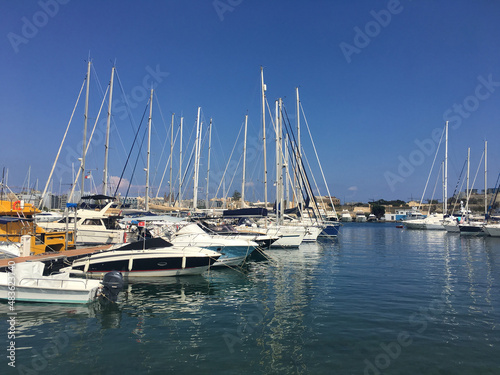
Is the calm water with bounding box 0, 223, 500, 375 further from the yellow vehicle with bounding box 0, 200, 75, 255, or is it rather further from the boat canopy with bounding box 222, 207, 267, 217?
the boat canopy with bounding box 222, 207, 267, 217

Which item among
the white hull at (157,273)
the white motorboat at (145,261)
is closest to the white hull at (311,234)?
the white hull at (157,273)

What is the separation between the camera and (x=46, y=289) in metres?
12.7

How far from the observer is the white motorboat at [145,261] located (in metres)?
17.2

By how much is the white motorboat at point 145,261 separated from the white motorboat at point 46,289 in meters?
3.78

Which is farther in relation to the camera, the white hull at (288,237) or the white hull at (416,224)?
the white hull at (416,224)

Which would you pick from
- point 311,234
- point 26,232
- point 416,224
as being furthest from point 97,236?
point 416,224

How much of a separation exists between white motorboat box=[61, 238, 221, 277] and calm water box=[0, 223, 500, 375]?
660mm

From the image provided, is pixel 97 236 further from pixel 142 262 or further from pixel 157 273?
pixel 157 273

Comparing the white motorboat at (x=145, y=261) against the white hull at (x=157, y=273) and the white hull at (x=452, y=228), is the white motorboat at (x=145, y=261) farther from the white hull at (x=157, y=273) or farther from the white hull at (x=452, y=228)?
the white hull at (x=452, y=228)

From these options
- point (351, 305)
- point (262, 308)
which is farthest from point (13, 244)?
point (351, 305)

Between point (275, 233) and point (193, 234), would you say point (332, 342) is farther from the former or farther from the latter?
point (275, 233)

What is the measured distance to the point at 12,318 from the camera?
11406 millimetres

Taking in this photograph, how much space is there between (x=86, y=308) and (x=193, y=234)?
10643mm

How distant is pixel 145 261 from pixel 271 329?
8.93 metres
